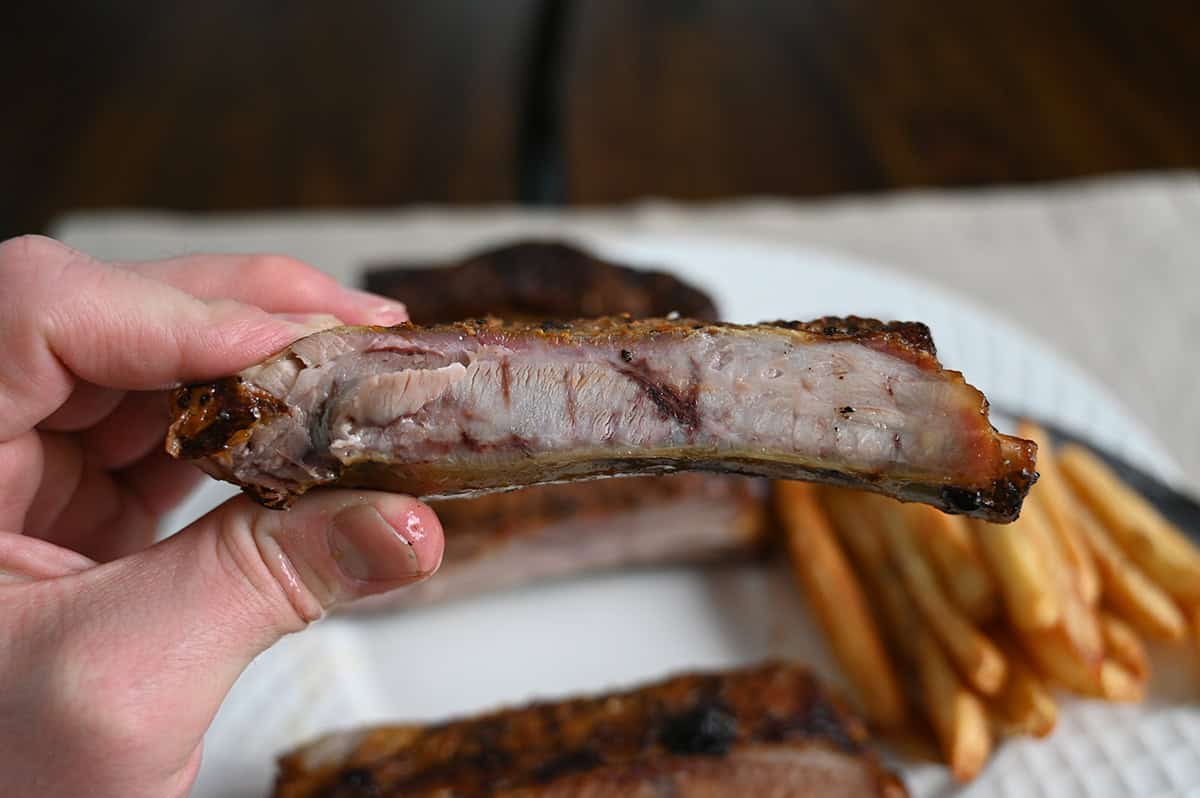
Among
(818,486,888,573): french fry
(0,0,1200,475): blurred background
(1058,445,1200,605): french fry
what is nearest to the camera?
(1058,445,1200,605): french fry

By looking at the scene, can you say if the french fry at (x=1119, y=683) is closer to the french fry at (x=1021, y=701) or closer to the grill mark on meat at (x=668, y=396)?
the french fry at (x=1021, y=701)

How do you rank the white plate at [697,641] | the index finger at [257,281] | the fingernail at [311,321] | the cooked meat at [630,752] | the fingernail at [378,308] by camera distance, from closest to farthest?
1. the fingernail at [311,321]
2. the index finger at [257,281]
3. the fingernail at [378,308]
4. the cooked meat at [630,752]
5. the white plate at [697,641]

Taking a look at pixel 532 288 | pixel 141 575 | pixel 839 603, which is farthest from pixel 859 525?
pixel 141 575

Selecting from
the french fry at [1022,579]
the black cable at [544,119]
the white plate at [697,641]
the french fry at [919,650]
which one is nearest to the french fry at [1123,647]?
the white plate at [697,641]

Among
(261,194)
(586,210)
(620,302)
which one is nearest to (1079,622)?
(620,302)

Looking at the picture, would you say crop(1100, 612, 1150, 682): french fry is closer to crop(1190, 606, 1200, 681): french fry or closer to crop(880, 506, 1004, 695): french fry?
crop(1190, 606, 1200, 681): french fry

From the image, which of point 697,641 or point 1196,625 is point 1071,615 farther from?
Answer: point 697,641

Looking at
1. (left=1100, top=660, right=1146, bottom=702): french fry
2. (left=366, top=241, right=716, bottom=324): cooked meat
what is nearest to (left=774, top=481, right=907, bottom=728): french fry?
(left=1100, top=660, right=1146, bottom=702): french fry
